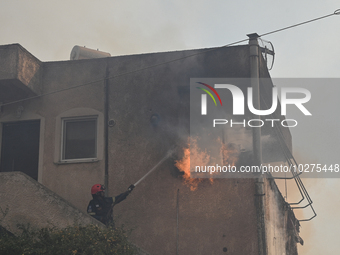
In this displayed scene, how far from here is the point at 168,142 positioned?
33.4 feet

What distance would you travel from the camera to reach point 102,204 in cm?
925

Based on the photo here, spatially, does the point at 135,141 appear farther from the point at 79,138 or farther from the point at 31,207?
the point at 31,207

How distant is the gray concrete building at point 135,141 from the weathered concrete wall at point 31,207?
1.80 meters

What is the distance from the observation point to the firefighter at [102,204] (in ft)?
30.1

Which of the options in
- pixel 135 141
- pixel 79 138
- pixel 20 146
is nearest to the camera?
pixel 135 141

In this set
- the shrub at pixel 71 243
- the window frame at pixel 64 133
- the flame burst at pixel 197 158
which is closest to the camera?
the shrub at pixel 71 243

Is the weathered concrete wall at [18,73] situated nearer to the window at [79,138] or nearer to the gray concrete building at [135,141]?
the gray concrete building at [135,141]

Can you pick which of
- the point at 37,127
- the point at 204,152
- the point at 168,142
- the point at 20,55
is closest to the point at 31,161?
the point at 37,127

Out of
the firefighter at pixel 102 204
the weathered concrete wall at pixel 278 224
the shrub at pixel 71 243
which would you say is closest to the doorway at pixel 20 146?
the firefighter at pixel 102 204

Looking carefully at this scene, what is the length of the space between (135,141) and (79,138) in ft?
5.34

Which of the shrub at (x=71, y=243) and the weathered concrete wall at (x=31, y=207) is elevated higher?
the weathered concrete wall at (x=31, y=207)

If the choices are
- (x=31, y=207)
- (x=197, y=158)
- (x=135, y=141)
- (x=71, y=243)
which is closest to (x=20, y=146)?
(x=135, y=141)

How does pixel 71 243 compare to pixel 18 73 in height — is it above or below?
below

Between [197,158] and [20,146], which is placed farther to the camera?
[20,146]
